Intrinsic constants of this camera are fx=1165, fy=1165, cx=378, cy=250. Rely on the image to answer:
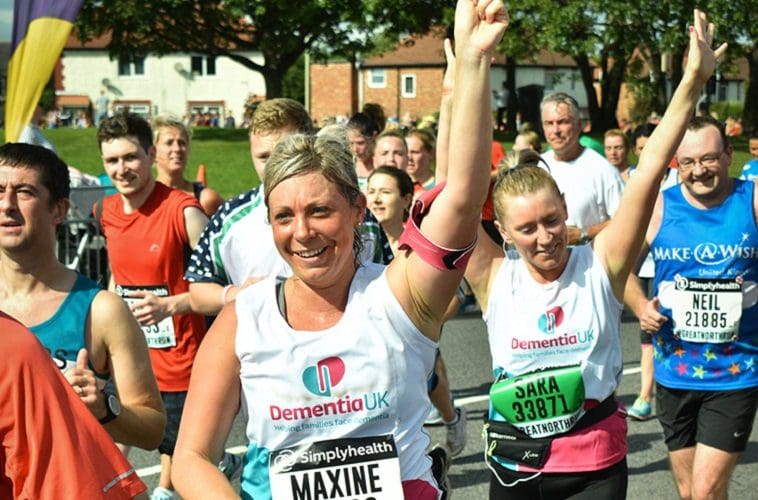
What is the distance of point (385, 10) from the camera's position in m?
39.2

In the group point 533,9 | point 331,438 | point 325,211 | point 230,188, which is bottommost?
point 230,188

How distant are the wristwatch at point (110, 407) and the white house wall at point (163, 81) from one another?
3485 inches

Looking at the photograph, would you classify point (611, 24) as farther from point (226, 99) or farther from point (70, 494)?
point (226, 99)

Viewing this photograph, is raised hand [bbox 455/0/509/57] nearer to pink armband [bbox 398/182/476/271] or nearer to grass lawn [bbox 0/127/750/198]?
pink armband [bbox 398/182/476/271]

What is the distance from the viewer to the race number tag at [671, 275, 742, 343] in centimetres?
545

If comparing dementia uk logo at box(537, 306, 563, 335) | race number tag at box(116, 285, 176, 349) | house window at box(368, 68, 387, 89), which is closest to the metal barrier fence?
race number tag at box(116, 285, 176, 349)

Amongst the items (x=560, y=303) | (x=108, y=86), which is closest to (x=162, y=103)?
(x=108, y=86)

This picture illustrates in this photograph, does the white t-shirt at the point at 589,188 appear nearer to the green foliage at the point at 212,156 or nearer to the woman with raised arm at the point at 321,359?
the woman with raised arm at the point at 321,359

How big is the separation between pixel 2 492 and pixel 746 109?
41759 mm

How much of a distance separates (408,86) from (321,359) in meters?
92.8

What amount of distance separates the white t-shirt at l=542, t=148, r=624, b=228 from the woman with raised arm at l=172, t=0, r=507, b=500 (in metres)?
5.74

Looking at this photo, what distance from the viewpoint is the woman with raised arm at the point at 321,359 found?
9.49ft

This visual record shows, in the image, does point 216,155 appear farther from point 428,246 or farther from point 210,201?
point 428,246

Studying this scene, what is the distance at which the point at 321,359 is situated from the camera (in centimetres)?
290
